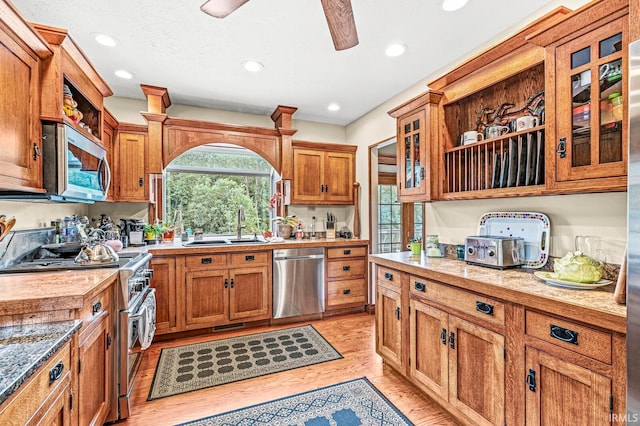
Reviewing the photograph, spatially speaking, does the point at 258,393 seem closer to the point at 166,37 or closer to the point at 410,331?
the point at 410,331

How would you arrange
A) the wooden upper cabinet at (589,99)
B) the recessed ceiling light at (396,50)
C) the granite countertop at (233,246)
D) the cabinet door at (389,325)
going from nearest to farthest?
the wooden upper cabinet at (589,99) < the cabinet door at (389,325) < the recessed ceiling light at (396,50) < the granite countertop at (233,246)

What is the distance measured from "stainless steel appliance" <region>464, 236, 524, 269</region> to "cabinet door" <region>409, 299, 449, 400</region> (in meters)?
0.49

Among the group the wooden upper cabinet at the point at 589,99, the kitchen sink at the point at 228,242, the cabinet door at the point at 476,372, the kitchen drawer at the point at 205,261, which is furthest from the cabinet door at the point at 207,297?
the wooden upper cabinet at the point at 589,99

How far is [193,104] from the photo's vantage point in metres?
3.72

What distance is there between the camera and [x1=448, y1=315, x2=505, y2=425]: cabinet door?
1.55 meters

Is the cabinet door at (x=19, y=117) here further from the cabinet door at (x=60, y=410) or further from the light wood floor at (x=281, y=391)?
the light wood floor at (x=281, y=391)

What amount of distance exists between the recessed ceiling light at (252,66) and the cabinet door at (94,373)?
7.43 ft

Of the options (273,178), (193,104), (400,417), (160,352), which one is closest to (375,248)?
(273,178)

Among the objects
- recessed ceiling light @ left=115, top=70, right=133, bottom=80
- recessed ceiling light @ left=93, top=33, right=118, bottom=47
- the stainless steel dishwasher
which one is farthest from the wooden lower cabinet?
recessed ceiling light @ left=115, top=70, right=133, bottom=80

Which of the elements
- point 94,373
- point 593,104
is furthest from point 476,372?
point 94,373

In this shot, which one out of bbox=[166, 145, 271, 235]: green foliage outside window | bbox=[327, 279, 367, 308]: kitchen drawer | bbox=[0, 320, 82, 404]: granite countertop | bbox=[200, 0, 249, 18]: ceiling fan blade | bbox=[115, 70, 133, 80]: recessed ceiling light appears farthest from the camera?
bbox=[166, 145, 271, 235]: green foliage outside window

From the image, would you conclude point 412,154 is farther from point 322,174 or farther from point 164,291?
point 164,291

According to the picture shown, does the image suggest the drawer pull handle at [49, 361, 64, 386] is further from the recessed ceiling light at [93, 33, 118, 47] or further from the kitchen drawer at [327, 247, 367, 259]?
the kitchen drawer at [327, 247, 367, 259]

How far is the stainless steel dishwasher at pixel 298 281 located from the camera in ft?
11.4
